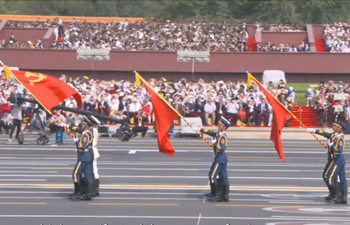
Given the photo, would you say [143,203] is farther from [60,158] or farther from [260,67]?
[260,67]

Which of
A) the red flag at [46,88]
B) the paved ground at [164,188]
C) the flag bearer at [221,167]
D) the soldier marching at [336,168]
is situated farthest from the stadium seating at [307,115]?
the flag bearer at [221,167]

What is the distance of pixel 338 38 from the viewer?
157 ft

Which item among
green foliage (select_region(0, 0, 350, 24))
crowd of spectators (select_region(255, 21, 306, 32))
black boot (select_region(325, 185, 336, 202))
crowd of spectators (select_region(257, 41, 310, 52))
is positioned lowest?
black boot (select_region(325, 185, 336, 202))

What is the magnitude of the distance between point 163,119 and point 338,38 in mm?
32960

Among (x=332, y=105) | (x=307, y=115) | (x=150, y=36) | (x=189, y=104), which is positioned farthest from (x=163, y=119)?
(x=150, y=36)

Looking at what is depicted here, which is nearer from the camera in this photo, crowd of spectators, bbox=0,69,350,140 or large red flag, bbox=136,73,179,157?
large red flag, bbox=136,73,179,157

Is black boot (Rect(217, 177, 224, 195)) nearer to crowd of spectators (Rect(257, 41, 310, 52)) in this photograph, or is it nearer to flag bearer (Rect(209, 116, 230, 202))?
flag bearer (Rect(209, 116, 230, 202))

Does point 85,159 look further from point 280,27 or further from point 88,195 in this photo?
point 280,27

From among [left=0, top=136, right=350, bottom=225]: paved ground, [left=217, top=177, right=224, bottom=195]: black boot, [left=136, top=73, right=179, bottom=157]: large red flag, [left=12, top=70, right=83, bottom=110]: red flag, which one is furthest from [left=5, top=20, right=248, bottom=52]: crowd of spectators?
[left=217, top=177, right=224, bottom=195]: black boot

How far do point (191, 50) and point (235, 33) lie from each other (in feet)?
17.7

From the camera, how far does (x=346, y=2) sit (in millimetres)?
57375

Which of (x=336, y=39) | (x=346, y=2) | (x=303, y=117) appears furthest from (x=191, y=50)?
(x=346, y=2)

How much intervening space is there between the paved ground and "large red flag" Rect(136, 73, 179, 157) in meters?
1.03

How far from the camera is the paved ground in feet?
46.6
